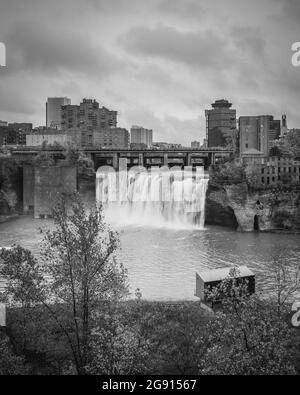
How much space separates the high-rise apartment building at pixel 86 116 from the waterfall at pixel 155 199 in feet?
204

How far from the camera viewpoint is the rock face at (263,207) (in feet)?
140

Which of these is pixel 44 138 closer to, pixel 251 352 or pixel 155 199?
pixel 155 199

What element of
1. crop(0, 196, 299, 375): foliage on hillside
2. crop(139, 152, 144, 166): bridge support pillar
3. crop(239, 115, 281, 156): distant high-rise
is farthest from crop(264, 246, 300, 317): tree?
crop(139, 152, 144, 166): bridge support pillar

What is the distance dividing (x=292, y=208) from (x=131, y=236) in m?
15.2

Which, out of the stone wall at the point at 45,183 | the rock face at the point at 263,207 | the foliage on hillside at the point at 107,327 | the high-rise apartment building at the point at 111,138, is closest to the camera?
the foliage on hillside at the point at 107,327

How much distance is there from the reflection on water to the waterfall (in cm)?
301

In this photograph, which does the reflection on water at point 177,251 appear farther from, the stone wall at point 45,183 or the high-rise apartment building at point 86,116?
the high-rise apartment building at point 86,116

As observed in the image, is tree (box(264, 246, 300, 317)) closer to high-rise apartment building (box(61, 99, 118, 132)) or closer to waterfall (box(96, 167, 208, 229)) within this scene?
waterfall (box(96, 167, 208, 229))

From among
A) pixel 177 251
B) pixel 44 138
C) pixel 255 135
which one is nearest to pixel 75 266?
pixel 177 251

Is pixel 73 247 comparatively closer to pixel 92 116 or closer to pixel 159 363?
pixel 159 363

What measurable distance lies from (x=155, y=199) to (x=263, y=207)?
12.0 m

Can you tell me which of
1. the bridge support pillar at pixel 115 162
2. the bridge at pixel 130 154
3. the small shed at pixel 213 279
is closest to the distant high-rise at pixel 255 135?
the bridge at pixel 130 154
